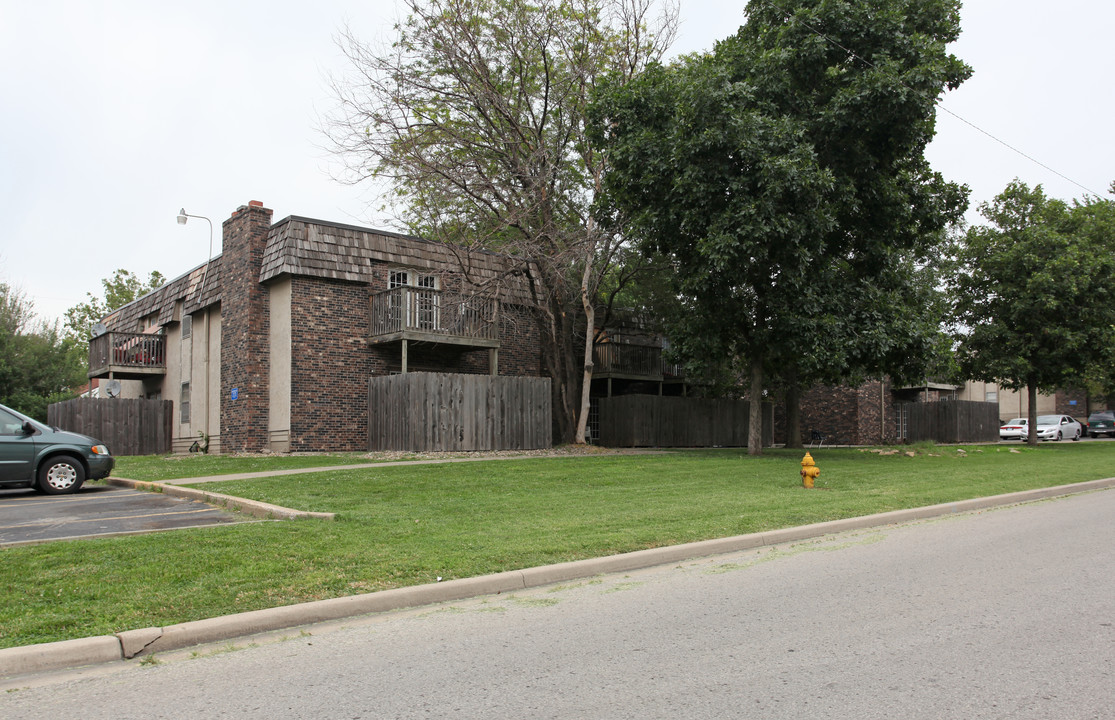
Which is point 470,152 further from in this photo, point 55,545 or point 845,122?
point 55,545

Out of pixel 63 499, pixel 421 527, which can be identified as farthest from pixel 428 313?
pixel 421 527

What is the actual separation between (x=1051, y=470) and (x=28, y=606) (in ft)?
61.9

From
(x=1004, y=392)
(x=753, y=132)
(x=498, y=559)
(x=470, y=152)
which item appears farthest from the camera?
(x=1004, y=392)

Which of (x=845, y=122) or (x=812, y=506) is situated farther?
(x=845, y=122)

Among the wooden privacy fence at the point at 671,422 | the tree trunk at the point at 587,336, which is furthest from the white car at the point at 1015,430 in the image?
the tree trunk at the point at 587,336

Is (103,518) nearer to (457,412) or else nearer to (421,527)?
(421,527)

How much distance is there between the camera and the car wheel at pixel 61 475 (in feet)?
43.6

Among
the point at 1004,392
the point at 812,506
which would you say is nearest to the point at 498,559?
the point at 812,506

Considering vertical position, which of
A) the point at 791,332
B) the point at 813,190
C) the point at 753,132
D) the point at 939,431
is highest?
the point at 753,132

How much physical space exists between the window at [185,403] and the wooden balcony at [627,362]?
13.2 metres

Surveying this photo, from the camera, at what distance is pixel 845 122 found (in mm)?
18172

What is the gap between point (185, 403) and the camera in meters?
26.8

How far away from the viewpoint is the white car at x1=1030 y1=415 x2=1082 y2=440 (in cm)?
3954

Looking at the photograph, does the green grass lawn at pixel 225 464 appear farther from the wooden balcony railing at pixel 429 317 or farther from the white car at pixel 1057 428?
the white car at pixel 1057 428
